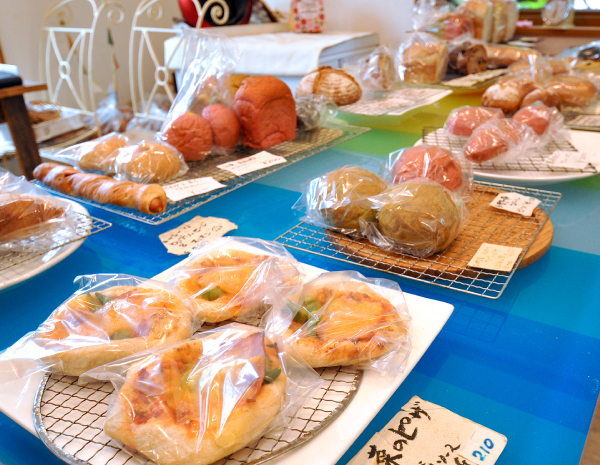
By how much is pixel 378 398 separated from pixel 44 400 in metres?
0.43

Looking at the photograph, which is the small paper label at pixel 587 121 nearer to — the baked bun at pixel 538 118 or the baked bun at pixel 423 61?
the baked bun at pixel 538 118

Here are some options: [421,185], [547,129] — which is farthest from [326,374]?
[547,129]

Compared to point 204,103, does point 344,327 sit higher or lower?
lower

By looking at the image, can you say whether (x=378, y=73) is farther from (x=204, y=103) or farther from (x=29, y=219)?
Answer: (x=29, y=219)

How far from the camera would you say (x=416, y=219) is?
36.0 inches

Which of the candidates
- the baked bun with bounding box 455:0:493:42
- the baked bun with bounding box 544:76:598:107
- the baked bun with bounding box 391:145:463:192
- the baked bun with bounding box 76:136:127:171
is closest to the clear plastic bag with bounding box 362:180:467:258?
the baked bun with bounding box 391:145:463:192

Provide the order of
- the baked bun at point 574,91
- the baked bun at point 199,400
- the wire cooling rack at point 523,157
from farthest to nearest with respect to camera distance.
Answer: the baked bun at point 574,91, the wire cooling rack at point 523,157, the baked bun at point 199,400

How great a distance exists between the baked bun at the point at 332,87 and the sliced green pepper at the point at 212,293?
4.39 ft

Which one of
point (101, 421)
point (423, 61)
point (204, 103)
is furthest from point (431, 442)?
point (423, 61)

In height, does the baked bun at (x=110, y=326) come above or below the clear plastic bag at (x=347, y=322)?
above

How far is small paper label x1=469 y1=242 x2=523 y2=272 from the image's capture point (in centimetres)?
88

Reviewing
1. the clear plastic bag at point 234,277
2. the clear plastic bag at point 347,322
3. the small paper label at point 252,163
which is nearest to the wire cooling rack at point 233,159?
the small paper label at point 252,163

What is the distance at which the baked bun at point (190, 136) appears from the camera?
146 cm

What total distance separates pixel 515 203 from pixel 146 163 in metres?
0.96
